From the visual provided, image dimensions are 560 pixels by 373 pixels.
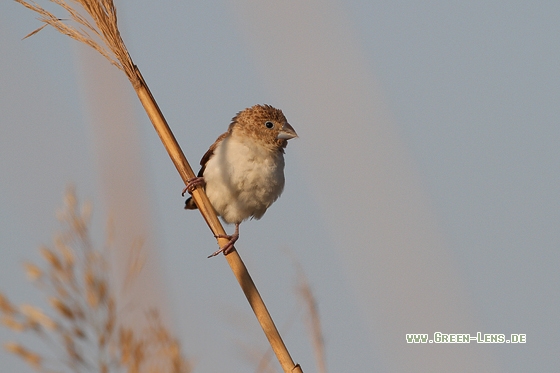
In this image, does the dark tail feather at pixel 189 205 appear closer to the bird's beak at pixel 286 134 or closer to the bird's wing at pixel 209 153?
the bird's wing at pixel 209 153

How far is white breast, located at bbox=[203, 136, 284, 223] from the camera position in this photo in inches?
158

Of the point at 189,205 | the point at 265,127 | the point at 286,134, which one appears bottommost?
the point at 189,205

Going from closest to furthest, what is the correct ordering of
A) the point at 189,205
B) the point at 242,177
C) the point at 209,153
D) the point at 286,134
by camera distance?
the point at 242,177 → the point at 286,134 → the point at 209,153 → the point at 189,205

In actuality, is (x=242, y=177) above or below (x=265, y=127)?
below

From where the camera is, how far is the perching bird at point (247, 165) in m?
4.03

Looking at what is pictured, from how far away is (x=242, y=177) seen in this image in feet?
13.2

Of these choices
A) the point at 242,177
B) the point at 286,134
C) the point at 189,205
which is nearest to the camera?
the point at 242,177

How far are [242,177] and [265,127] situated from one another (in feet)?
1.57

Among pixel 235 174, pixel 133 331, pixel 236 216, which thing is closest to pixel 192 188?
pixel 133 331

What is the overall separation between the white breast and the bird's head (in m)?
0.08

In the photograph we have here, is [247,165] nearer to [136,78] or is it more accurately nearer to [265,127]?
[265,127]

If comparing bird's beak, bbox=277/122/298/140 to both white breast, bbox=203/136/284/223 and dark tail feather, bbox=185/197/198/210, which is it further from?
dark tail feather, bbox=185/197/198/210

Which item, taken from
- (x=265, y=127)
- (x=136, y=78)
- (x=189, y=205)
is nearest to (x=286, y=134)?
(x=265, y=127)

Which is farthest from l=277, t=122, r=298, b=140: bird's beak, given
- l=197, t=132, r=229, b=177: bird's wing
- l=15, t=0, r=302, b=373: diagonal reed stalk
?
l=15, t=0, r=302, b=373: diagonal reed stalk
